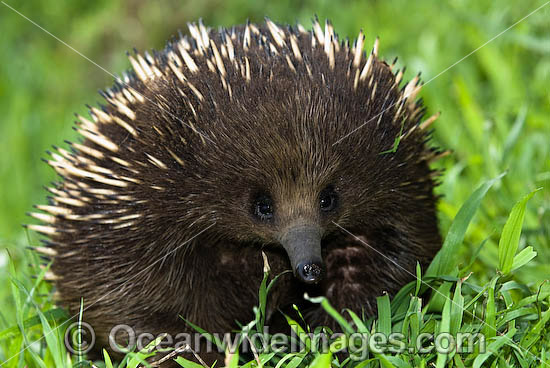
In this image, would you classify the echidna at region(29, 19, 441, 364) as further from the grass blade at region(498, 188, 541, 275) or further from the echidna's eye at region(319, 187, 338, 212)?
the grass blade at region(498, 188, 541, 275)

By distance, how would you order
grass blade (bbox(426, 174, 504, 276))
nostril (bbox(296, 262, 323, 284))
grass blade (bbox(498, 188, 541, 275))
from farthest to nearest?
grass blade (bbox(426, 174, 504, 276))
grass blade (bbox(498, 188, 541, 275))
nostril (bbox(296, 262, 323, 284))

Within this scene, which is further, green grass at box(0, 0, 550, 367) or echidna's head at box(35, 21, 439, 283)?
green grass at box(0, 0, 550, 367)

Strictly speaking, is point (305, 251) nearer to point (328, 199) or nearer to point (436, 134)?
point (328, 199)

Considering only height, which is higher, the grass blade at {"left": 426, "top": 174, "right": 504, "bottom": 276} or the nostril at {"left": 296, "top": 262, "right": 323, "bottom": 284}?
the grass blade at {"left": 426, "top": 174, "right": 504, "bottom": 276}

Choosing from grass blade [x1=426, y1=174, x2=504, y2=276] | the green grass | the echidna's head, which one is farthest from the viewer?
grass blade [x1=426, y1=174, x2=504, y2=276]

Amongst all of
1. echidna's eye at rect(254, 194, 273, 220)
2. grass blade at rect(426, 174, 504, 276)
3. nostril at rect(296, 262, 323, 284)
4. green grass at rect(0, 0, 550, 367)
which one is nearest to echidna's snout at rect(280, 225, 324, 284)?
nostril at rect(296, 262, 323, 284)

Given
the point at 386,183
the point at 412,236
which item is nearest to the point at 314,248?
the point at 386,183

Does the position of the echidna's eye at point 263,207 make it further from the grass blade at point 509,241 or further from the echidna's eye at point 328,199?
the grass blade at point 509,241
